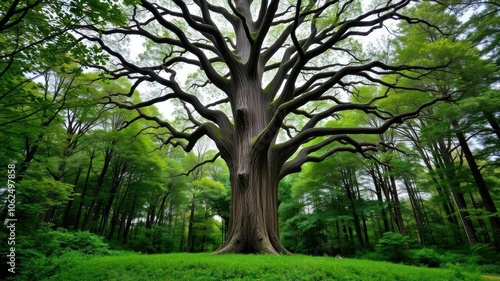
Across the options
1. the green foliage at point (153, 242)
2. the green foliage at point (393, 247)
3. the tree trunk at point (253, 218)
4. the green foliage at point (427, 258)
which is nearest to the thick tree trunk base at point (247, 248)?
the tree trunk at point (253, 218)

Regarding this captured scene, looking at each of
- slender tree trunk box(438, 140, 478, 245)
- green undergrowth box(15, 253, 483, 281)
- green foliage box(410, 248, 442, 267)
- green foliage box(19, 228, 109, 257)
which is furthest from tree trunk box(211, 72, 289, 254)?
slender tree trunk box(438, 140, 478, 245)

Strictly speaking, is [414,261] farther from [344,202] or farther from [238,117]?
[238,117]

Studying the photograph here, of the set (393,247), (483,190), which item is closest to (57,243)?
(393,247)

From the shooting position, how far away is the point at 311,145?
38.8 feet

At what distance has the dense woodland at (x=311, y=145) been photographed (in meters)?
4.00

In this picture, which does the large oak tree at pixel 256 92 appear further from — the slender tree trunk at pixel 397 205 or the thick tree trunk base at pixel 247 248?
the slender tree trunk at pixel 397 205

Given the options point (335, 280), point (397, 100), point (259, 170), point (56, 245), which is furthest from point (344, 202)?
point (56, 245)

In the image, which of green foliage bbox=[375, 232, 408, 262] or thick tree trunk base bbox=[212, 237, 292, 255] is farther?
green foliage bbox=[375, 232, 408, 262]

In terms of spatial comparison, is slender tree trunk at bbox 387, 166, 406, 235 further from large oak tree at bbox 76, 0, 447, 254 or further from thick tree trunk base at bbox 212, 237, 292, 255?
thick tree trunk base at bbox 212, 237, 292, 255

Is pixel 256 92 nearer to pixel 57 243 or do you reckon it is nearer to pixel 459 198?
pixel 57 243

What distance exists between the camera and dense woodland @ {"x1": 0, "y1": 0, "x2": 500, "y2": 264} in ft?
13.1

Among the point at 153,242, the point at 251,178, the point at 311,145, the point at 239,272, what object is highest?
the point at 311,145

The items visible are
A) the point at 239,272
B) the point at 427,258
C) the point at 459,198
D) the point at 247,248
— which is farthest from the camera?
the point at 459,198

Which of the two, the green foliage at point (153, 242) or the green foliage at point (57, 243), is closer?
the green foliage at point (57, 243)
